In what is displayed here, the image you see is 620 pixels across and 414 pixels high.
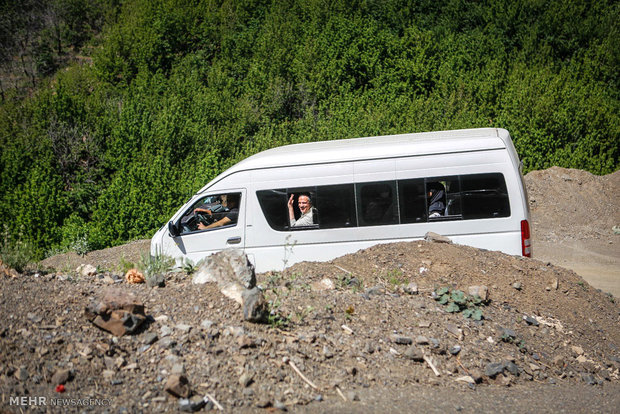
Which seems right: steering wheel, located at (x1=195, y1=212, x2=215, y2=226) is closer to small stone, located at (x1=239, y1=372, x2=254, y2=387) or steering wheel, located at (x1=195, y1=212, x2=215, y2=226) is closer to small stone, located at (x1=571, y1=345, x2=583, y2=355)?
small stone, located at (x1=239, y1=372, x2=254, y2=387)

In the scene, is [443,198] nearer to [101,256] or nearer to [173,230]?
[173,230]

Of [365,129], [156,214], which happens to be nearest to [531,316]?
[156,214]

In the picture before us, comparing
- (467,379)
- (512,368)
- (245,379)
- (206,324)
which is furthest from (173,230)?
(512,368)

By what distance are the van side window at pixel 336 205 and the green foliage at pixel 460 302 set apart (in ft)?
7.65

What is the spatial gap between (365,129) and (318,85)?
21.1 feet

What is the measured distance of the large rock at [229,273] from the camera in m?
6.94

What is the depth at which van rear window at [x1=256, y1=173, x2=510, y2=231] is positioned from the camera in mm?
9531

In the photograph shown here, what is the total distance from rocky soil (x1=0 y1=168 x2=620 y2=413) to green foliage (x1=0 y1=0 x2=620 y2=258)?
38.9 feet

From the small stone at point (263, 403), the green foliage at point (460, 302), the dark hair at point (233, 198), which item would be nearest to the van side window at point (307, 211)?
the dark hair at point (233, 198)

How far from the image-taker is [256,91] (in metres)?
29.7

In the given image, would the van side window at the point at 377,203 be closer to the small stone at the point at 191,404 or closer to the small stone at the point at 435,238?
the small stone at the point at 435,238

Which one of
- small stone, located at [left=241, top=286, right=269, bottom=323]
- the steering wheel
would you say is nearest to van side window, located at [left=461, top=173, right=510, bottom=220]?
the steering wheel

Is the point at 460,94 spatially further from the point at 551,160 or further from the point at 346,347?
the point at 346,347

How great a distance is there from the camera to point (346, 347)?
6.41 metres
